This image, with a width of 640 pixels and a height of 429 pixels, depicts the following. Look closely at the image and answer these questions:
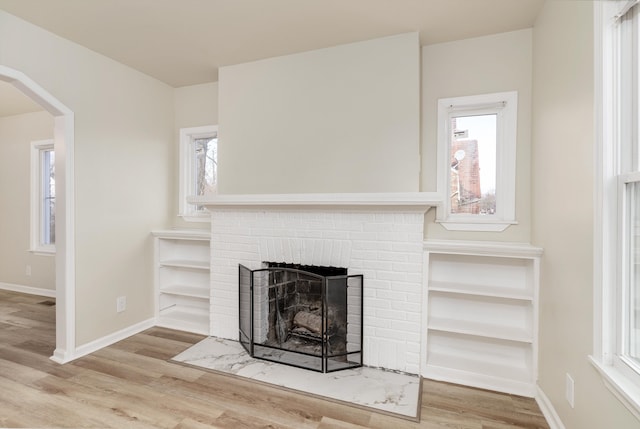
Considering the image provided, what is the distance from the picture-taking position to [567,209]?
176cm

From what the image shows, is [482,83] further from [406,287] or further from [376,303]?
[376,303]

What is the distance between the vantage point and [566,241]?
1.77 m

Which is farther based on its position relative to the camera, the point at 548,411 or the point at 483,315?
the point at 483,315

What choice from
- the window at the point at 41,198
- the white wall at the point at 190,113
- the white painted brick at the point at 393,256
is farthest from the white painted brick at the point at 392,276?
the window at the point at 41,198

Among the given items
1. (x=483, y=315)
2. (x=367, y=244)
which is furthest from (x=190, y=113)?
(x=483, y=315)

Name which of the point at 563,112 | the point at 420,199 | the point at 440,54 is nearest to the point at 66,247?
the point at 420,199

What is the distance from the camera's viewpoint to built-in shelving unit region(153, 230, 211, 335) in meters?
3.37

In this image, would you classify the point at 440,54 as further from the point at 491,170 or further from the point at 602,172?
the point at 602,172

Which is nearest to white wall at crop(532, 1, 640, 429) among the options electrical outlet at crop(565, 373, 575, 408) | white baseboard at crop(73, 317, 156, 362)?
electrical outlet at crop(565, 373, 575, 408)

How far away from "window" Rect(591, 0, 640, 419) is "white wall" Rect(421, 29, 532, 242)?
1.13 m

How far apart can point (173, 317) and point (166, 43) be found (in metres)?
2.72

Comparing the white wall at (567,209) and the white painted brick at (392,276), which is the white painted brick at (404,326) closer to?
the white painted brick at (392,276)

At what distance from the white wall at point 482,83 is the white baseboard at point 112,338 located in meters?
3.02

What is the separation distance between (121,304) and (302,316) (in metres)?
1.84
